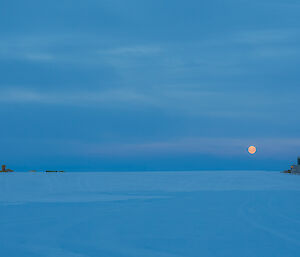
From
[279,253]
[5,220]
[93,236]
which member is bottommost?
[279,253]

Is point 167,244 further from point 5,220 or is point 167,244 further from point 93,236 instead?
point 5,220

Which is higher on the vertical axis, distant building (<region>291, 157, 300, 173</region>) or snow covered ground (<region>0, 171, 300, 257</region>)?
distant building (<region>291, 157, 300, 173</region>)

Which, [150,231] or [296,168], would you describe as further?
[296,168]

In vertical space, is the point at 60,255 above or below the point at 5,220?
below

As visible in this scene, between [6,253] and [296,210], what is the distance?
1777 cm

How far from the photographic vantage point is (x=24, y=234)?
16547 mm

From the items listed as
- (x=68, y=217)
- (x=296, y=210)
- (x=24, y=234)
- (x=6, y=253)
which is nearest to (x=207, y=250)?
(x=6, y=253)

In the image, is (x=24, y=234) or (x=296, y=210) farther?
(x=296, y=210)

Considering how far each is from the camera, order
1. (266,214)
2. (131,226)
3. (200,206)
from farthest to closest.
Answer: (200,206) → (266,214) → (131,226)

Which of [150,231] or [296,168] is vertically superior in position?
[296,168]

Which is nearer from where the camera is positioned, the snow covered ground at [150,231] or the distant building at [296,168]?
the snow covered ground at [150,231]

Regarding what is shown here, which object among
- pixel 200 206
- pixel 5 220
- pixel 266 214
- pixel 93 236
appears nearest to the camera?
pixel 93 236

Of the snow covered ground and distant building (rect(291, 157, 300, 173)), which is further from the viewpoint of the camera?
distant building (rect(291, 157, 300, 173))

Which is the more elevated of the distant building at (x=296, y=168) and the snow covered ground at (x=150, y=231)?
the distant building at (x=296, y=168)
